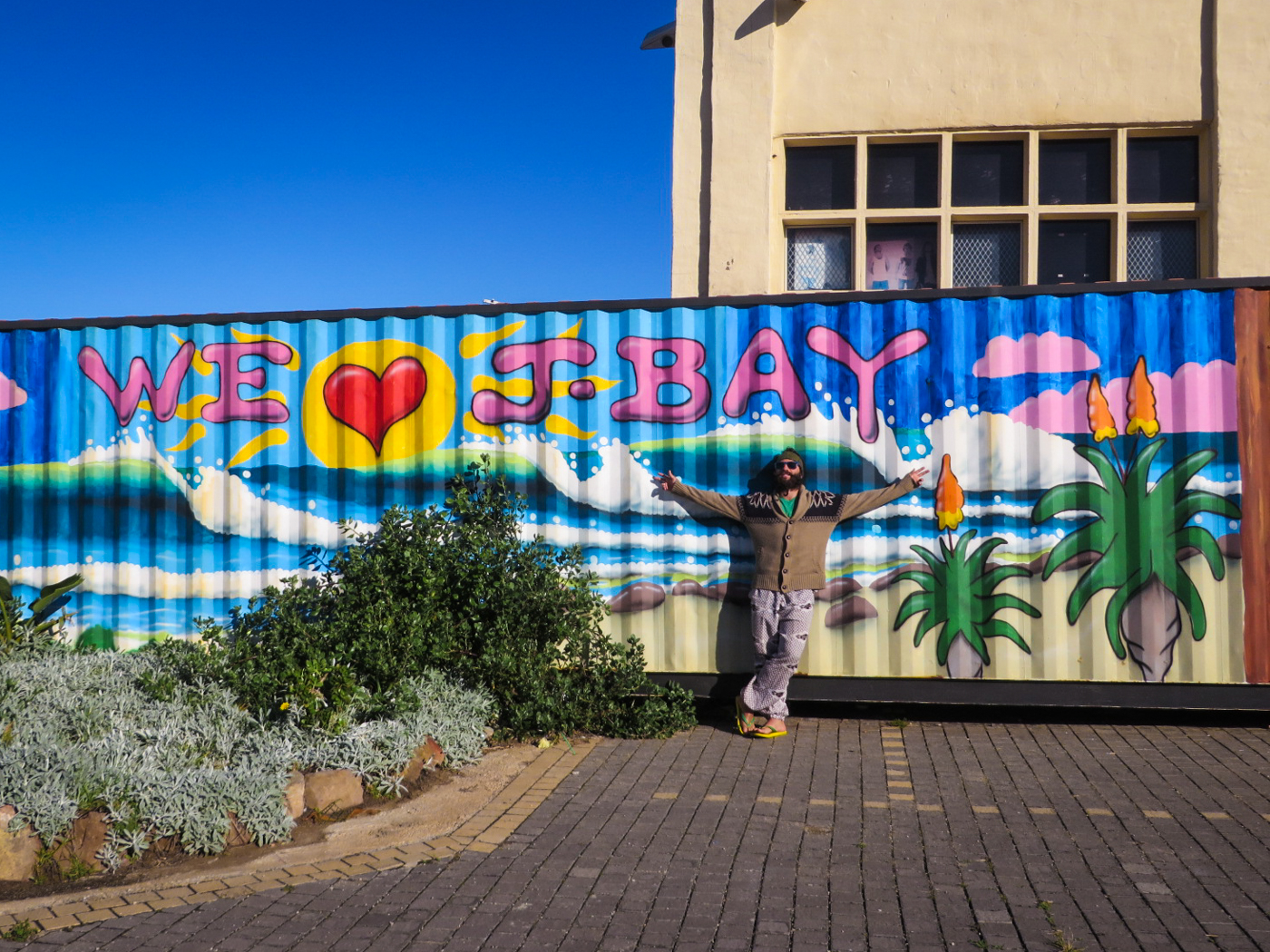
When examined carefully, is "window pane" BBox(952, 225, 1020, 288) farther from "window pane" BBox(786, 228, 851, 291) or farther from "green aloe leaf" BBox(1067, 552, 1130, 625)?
"green aloe leaf" BBox(1067, 552, 1130, 625)

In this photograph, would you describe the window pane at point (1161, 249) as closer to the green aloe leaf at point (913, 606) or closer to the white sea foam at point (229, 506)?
the green aloe leaf at point (913, 606)

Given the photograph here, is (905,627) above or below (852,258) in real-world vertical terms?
below

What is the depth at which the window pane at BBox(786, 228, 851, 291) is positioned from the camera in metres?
10.1

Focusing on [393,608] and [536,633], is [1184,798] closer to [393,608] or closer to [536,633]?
[536,633]

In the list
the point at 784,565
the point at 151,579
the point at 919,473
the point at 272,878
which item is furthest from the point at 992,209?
the point at 272,878

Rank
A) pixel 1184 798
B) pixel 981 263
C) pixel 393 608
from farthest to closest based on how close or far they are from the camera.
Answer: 1. pixel 981 263
2. pixel 393 608
3. pixel 1184 798

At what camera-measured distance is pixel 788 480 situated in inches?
271

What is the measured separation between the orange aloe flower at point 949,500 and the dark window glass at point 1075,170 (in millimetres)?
4003

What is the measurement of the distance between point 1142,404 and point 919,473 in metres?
1.45

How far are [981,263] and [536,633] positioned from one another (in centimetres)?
563

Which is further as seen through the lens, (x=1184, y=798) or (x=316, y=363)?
(x=316, y=363)

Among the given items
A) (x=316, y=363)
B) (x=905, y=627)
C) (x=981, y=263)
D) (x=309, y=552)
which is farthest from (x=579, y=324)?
(x=981, y=263)

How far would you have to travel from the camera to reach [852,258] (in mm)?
9977

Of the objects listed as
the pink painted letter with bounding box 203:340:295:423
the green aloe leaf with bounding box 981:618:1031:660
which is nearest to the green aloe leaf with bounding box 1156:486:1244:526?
the green aloe leaf with bounding box 981:618:1031:660
